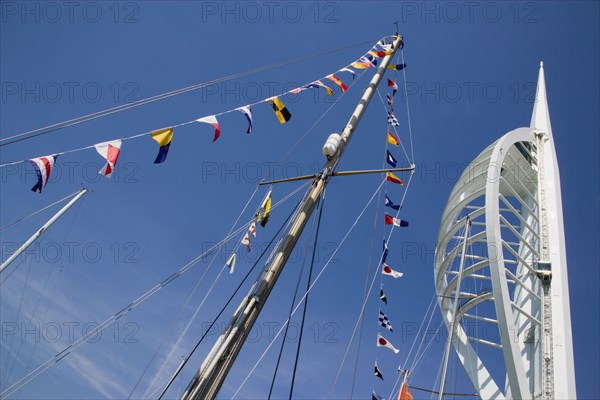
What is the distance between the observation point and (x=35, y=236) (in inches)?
740

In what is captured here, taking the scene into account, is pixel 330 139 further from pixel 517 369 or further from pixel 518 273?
pixel 518 273

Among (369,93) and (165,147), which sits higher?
(369,93)

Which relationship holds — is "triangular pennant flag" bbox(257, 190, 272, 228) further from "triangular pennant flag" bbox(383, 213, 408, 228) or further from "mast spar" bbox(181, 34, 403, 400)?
"triangular pennant flag" bbox(383, 213, 408, 228)

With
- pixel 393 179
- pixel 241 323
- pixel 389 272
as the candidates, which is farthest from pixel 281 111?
pixel 389 272

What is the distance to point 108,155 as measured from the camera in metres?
7.86

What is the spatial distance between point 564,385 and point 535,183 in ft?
35.1

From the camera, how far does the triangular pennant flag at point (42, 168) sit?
773 centimetres

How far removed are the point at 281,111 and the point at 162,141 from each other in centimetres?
294

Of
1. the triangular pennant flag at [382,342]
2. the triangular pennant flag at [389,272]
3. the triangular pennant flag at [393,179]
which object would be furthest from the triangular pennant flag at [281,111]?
the triangular pennant flag at [382,342]

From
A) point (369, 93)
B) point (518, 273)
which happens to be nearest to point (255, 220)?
point (369, 93)

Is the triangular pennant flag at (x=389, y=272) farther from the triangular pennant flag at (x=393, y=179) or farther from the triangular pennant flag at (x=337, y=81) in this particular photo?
the triangular pennant flag at (x=337, y=81)

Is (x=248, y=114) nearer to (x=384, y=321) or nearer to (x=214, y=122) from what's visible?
(x=214, y=122)

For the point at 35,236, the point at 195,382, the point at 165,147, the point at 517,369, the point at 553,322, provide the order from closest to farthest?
the point at 195,382
the point at 165,147
the point at 517,369
the point at 553,322
the point at 35,236

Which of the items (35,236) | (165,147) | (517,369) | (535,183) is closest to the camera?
(165,147)
